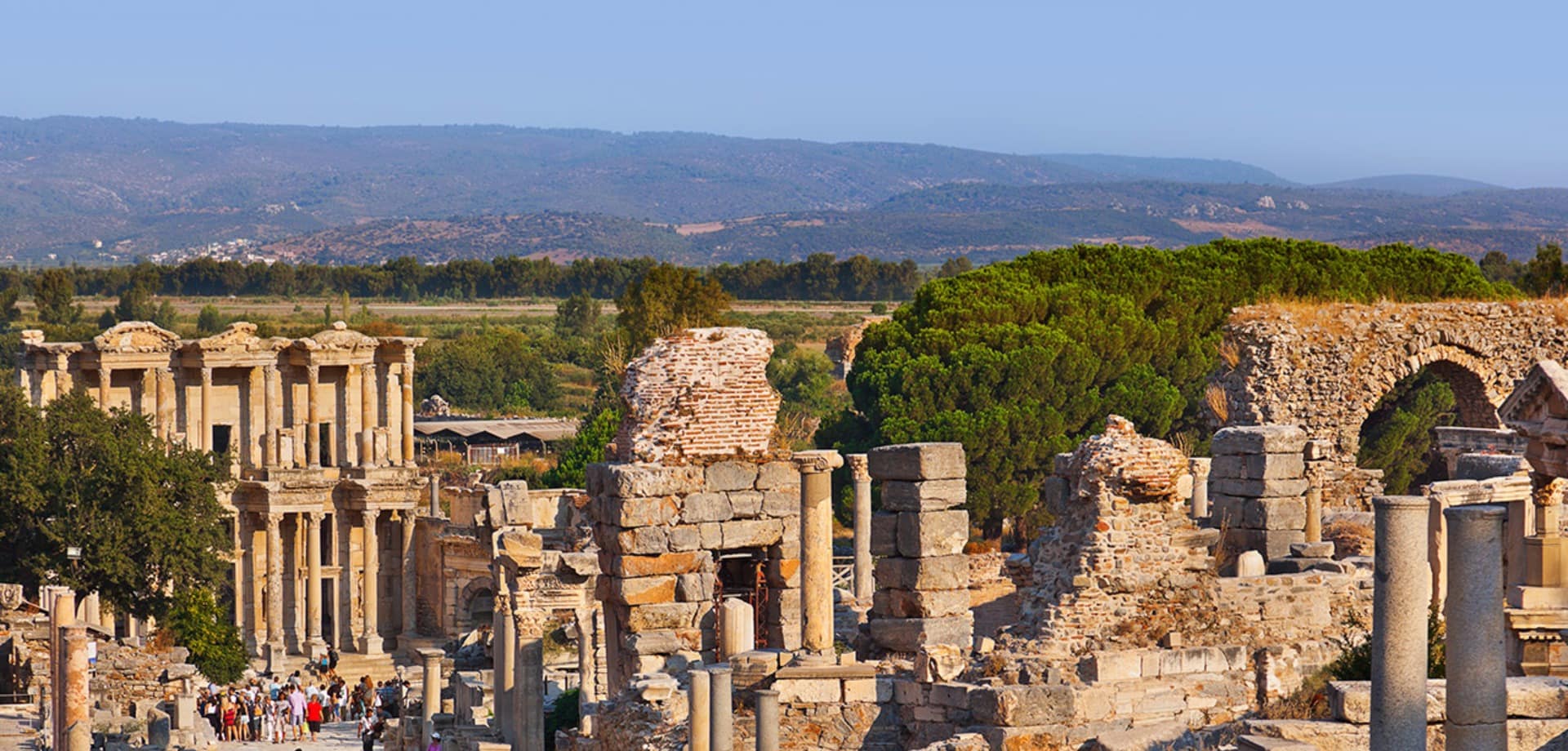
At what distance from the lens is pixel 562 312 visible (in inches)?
4658

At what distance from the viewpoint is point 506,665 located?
21000mm

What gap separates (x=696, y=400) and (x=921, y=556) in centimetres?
204

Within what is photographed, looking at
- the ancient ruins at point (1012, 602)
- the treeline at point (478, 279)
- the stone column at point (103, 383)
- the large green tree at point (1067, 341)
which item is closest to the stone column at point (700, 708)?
the ancient ruins at point (1012, 602)

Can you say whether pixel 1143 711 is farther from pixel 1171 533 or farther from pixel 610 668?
pixel 610 668

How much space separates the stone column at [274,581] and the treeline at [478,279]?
67.7 meters

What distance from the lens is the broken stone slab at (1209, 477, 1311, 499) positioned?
2281 cm

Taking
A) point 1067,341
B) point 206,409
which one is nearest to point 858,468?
point 1067,341

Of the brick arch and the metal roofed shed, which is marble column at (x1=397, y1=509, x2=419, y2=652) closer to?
the metal roofed shed

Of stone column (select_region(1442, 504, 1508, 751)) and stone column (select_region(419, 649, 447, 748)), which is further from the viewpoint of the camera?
stone column (select_region(419, 649, 447, 748))

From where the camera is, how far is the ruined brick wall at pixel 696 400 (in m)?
17.0

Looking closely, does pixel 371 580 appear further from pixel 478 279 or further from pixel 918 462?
pixel 478 279

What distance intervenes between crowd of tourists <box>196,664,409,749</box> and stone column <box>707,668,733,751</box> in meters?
20.1

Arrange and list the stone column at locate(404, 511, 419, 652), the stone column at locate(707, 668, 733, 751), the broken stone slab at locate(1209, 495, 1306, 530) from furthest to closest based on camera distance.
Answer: the stone column at locate(404, 511, 419, 652) → the broken stone slab at locate(1209, 495, 1306, 530) → the stone column at locate(707, 668, 733, 751)

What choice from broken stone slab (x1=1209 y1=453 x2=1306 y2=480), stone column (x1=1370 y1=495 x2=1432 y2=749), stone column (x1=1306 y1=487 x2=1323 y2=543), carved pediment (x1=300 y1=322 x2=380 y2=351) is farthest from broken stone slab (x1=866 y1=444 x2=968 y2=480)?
carved pediment (x1=300 y1=322 x2=380 y2=351)
